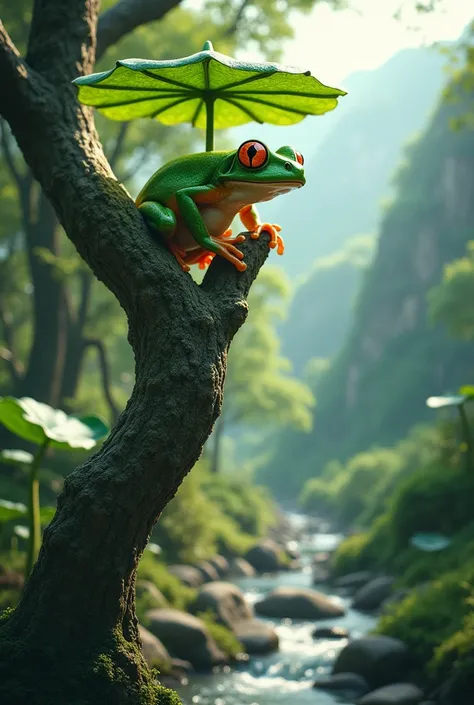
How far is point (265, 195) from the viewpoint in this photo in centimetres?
345

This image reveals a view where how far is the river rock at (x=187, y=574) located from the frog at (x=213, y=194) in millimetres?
9795

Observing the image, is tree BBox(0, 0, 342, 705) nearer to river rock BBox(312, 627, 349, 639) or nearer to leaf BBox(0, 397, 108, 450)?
leaf BBox(0, 397, 108, 450)

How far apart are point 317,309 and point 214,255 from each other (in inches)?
3504

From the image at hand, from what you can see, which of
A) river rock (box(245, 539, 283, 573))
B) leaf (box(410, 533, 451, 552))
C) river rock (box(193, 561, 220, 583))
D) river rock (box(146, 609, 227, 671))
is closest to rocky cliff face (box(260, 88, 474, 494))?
river rock (box(245, 539, 283, 573))

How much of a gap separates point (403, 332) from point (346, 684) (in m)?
43.2

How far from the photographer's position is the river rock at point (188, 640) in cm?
832

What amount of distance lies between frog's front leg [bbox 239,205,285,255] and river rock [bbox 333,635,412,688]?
5.53m

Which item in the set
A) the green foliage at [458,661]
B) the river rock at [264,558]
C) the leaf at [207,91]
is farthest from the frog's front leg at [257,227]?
the river rock at [264,558]

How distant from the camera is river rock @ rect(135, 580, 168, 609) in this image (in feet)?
30.4

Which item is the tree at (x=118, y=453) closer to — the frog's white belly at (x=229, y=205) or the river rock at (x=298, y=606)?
the frog's white belly at (x=229, y=205)

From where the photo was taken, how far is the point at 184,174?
11.6 feet

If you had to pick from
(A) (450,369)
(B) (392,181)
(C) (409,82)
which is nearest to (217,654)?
(A) (450,369)

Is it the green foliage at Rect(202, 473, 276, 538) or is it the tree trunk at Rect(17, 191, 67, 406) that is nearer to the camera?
the tree trunk at Rect(17, 191, 67, 406)

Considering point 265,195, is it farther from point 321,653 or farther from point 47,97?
point 321,653
